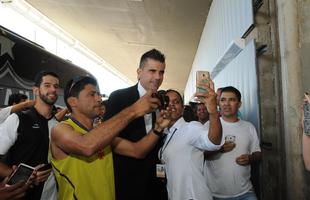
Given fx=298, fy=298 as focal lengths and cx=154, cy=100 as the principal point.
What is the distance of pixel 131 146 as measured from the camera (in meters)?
2.04

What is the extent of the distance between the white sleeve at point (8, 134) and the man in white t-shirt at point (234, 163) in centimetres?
166

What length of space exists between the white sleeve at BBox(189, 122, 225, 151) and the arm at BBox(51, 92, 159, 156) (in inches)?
22.9

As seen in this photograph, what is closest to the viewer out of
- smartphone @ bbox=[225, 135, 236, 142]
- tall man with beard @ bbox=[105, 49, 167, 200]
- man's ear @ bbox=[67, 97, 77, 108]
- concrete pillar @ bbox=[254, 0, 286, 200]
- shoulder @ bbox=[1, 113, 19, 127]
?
man's ear @ bbox=[67, 97, 77, 108]

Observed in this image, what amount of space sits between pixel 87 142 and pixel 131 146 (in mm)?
484

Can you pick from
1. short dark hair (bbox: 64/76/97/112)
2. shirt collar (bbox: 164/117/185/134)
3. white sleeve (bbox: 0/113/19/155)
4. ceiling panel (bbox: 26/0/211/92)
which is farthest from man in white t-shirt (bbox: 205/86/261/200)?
ceiling panel (bbox: 26/0/211/92)

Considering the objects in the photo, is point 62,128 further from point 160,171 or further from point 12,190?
point 160,171

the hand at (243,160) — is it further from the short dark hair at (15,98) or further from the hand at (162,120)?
the short dark hair at (15,98)

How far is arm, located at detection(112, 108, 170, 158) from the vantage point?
78.9 inches

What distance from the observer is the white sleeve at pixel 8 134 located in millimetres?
2415

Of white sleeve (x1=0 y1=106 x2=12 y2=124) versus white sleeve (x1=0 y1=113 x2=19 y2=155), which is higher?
white sleeve (x1=0 y1=106 x2=12 y2=124)

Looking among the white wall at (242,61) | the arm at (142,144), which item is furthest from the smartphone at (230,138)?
the arm at (142,144)

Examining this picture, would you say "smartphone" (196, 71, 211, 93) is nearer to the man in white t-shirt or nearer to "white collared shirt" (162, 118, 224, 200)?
"white collared shirt" (162, 118, 224, 200)

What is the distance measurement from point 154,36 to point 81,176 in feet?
26.8

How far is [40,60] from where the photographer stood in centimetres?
507
